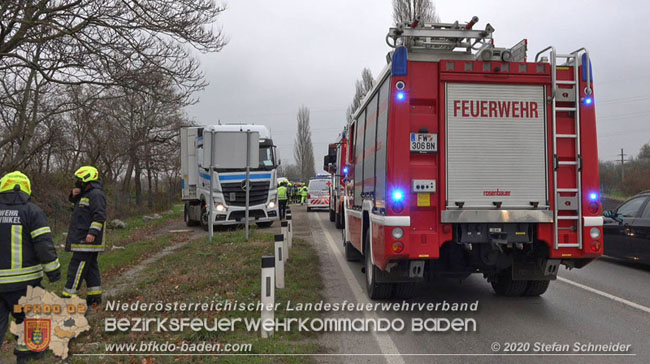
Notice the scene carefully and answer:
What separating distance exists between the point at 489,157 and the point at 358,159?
10.6ft

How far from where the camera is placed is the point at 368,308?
21.6 ft

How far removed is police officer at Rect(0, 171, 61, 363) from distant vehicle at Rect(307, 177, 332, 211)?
22.6m

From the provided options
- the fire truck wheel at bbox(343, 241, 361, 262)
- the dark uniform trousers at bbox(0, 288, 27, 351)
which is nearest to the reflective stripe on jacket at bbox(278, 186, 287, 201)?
the fire truck wheel at bbox(343, 241, 361, 262)

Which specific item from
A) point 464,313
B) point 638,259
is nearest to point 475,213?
point 464,313

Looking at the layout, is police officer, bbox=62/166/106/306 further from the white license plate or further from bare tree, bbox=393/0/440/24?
bare tree, bbox=393/0/440/24

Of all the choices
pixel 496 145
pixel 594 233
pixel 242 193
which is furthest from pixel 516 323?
pixel 242 193

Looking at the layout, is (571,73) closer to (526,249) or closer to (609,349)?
(526,249)

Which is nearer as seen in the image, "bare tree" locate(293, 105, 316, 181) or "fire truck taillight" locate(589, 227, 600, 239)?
"fire truck taillight" locate(589, 227, 600, 239)

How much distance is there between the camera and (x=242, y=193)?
16500 mm

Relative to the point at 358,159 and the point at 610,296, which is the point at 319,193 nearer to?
the point at 358,159

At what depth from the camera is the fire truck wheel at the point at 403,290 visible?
6.76m

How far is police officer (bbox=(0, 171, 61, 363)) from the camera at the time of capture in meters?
4.37

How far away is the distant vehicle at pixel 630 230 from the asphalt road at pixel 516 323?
55 cm

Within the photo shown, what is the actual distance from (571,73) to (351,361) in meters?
4.26
